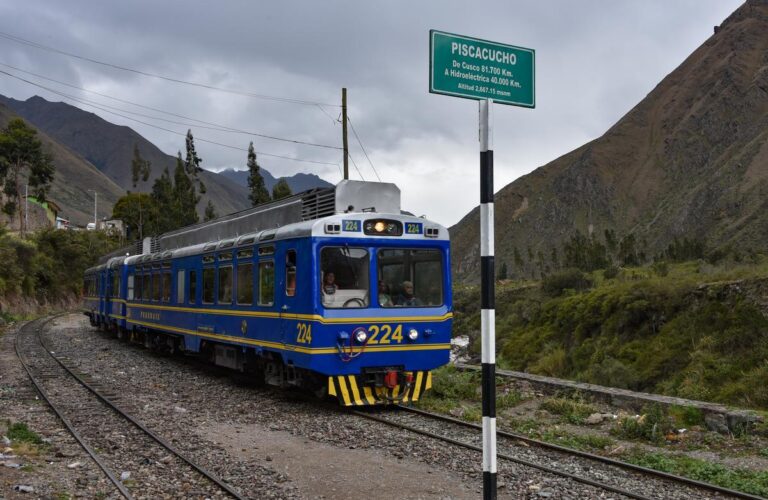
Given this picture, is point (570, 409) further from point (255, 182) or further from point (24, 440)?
point (255, 182)

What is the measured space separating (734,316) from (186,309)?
13407mm

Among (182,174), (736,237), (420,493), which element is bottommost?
(420,493)

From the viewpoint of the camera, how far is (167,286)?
19234 millimetres

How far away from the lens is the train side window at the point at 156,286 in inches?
794

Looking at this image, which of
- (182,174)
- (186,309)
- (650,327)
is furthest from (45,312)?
(650,327)

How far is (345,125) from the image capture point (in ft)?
82.0

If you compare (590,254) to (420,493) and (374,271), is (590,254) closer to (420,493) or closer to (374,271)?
(374,271)

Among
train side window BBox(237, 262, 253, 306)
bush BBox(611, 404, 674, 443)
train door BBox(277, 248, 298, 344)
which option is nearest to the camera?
bush BBox(611, 404, 674, 443)

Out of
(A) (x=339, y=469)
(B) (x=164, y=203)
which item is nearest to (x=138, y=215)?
(B) (x=164, y=203)

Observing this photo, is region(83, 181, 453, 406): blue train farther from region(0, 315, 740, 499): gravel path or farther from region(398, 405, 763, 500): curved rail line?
region(398, 405, 763, 500): curved rail line

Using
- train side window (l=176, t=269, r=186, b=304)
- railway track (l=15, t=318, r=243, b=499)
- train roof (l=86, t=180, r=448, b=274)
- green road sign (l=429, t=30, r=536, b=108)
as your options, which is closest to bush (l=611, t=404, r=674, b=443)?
train roof (l=86, t=180, r=448, b=274)

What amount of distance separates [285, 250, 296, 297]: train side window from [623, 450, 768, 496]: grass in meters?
5.57

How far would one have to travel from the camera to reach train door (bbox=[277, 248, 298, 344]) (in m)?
11.6

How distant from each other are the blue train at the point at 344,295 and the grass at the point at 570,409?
1855 mm
